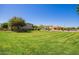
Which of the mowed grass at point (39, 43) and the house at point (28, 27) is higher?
the house at point (28, 27)

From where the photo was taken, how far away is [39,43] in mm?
3883

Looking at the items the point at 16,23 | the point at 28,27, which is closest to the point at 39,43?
the point at 28,27

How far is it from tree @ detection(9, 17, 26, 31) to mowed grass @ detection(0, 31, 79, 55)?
62 mm

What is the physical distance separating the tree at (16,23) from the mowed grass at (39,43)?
6cm

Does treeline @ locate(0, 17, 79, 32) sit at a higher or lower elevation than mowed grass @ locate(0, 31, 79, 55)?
higher

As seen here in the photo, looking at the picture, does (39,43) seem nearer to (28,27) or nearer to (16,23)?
(28,27)

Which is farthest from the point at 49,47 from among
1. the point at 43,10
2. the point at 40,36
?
the point at 43,10

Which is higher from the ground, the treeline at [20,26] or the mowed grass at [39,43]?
the treeline at [20,26]

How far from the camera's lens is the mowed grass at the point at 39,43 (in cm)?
386

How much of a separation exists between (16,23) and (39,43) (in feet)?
1.07

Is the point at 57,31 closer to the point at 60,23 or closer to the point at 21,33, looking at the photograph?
the point at 60,23

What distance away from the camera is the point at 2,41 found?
3.88 meters

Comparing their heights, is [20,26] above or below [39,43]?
above

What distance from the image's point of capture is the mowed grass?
386 centimetres
